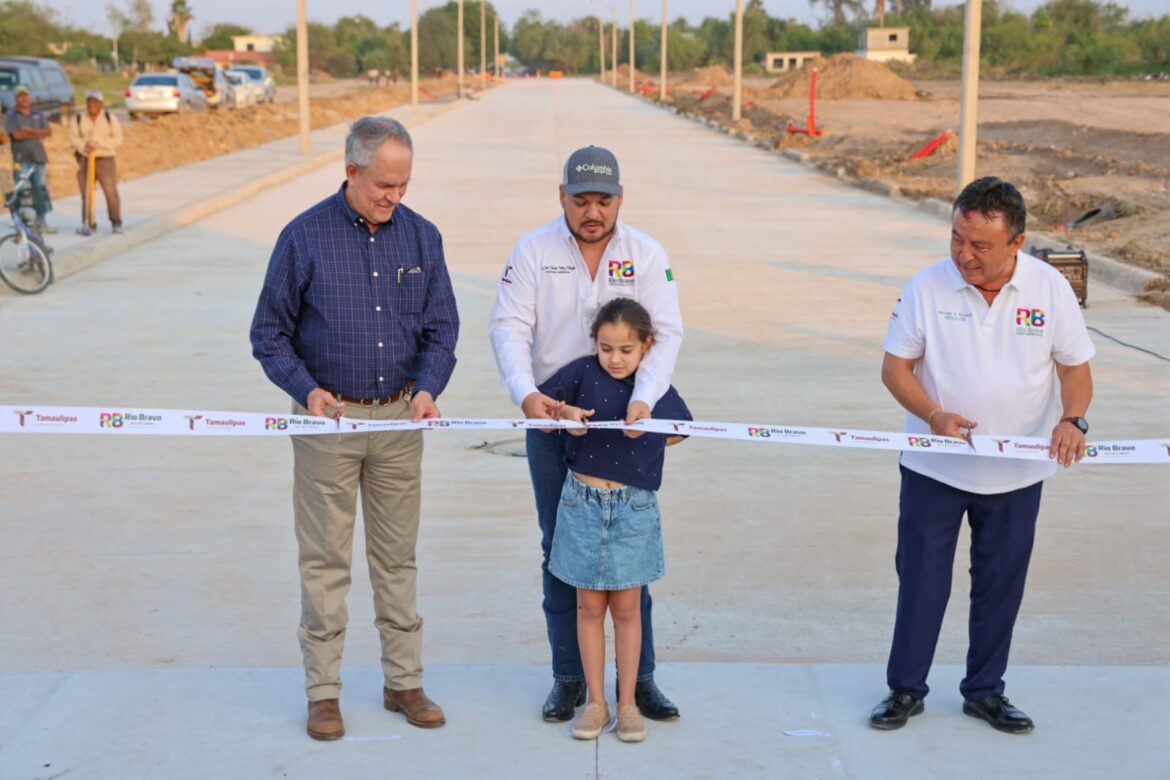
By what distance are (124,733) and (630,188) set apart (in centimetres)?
2364

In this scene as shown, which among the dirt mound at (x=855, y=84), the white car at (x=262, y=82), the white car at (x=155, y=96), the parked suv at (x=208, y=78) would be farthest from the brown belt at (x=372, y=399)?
the dirt mound at (x=855, y=84)

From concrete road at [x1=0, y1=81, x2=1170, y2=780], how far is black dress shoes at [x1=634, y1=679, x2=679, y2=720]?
0.17ft

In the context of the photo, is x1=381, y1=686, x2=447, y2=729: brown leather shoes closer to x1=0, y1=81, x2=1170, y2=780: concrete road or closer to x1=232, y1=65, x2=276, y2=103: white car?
x1=0, y1=81, x2=1170, y2=780: concrete road

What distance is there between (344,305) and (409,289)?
0.76 feet

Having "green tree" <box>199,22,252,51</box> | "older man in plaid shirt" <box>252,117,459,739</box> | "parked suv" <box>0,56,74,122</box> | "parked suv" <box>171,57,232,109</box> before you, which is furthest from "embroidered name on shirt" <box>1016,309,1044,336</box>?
"green tree" <box>199,22,252,51</box>

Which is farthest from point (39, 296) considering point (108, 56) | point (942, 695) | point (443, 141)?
point (108, 56)

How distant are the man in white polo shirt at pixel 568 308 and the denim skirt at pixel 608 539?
0.80ft

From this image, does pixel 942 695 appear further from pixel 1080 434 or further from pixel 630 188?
pixel 630 188

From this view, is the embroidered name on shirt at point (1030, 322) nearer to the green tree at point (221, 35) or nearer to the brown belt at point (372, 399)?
the brown belt at point (372, 399)

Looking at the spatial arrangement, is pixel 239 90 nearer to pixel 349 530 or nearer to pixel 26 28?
pixel 26 28

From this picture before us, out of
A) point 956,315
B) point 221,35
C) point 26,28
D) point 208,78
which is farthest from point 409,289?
point 221,35

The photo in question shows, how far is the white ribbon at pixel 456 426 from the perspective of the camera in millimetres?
4812

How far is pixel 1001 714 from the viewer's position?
16.5 ft

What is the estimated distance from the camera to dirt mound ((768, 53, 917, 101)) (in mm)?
74625
